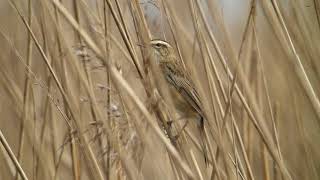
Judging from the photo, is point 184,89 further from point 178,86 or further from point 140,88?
point 140,88

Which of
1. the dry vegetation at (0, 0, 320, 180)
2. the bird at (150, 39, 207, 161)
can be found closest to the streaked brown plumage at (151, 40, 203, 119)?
the bird at (150, 39, 207, 161)

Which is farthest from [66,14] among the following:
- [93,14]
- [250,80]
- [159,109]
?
[250,80]

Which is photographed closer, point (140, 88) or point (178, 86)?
point (140, 88)

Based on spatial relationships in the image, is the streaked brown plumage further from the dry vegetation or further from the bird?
the dry vegetation

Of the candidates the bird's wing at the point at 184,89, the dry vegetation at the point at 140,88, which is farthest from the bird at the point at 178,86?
the dry vegetation at the point at 140,88

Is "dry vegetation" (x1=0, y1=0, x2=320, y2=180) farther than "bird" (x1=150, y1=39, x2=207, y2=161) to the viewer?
No

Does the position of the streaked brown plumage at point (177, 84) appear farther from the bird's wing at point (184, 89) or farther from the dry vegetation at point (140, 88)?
the dry vegetation at point (140, 88)

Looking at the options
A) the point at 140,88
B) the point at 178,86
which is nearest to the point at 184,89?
the point at 178,86

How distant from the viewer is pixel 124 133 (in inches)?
72.1

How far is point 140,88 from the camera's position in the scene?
2.38m

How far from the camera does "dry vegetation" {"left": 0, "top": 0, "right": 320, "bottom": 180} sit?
1.80 metres

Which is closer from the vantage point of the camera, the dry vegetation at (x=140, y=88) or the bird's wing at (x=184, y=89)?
the dry vegetation at (x=140, y=88)

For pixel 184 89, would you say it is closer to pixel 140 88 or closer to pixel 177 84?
pixel 177 84

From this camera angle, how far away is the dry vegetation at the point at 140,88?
1800 mm
